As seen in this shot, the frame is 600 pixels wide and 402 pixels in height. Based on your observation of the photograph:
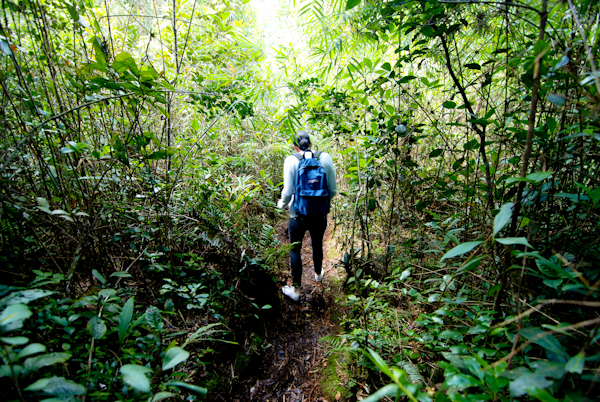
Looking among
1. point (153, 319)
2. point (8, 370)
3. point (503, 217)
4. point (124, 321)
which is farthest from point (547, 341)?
point (153, 319)

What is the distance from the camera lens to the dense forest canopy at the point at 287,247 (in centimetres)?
75

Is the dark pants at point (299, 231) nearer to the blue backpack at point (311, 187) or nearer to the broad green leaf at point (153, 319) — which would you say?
the blue backpack at point (311, 187)

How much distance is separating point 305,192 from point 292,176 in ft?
0.92

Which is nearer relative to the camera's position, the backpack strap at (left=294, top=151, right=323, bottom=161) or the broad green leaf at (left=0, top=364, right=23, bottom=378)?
the broad green leaf at (left=0, top=364, right=23, bottom=378)

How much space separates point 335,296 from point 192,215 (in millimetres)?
1940

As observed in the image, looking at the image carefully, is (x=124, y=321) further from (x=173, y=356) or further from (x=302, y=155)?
(x=302, y=155)

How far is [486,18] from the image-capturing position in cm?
131

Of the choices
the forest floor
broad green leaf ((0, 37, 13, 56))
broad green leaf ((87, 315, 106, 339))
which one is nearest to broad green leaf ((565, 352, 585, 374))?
broad green leaf ((87, 315, 106, 339))

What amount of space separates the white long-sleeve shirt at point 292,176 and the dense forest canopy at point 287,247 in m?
0.42

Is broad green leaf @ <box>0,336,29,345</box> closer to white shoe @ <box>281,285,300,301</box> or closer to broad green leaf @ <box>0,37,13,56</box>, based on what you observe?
broad green leaf @ <box>0,37,13,56</box>

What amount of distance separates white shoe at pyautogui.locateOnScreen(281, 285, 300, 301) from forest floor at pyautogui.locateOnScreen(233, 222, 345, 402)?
6 cm

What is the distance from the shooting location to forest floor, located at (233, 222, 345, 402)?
188 cm

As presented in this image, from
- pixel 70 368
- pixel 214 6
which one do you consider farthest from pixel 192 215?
pixel 214 6

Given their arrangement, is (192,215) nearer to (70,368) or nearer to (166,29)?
(70,368)
